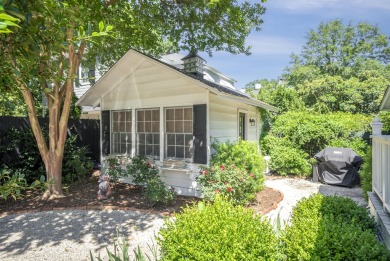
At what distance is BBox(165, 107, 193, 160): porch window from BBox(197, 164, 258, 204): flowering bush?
1.24m

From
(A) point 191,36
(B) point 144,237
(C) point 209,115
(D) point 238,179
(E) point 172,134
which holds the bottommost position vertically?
(B) point 144,237

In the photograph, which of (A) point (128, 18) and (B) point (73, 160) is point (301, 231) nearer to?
(A) point (128, 18)

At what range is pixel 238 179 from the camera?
6125 mm

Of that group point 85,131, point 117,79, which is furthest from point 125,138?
point 85,131

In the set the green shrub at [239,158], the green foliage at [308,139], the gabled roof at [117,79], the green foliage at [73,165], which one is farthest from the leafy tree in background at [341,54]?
the green foliage at [73,165]

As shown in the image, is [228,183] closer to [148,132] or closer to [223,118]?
[223,118]

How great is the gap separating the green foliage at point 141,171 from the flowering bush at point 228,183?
1610mm

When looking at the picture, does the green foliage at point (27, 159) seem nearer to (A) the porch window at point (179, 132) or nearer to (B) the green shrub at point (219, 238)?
(A) the porch window at point (179, 132)

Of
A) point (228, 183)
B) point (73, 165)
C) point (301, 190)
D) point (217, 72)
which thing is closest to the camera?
point (228, 183)

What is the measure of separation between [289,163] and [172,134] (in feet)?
17.8

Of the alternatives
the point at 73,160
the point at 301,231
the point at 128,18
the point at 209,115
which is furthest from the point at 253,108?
the point at 301,231

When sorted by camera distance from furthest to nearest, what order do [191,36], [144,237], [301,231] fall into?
[191,36], [144,237], [301,231]

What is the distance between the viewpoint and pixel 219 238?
7.58 feet

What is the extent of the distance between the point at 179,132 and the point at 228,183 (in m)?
2.47
